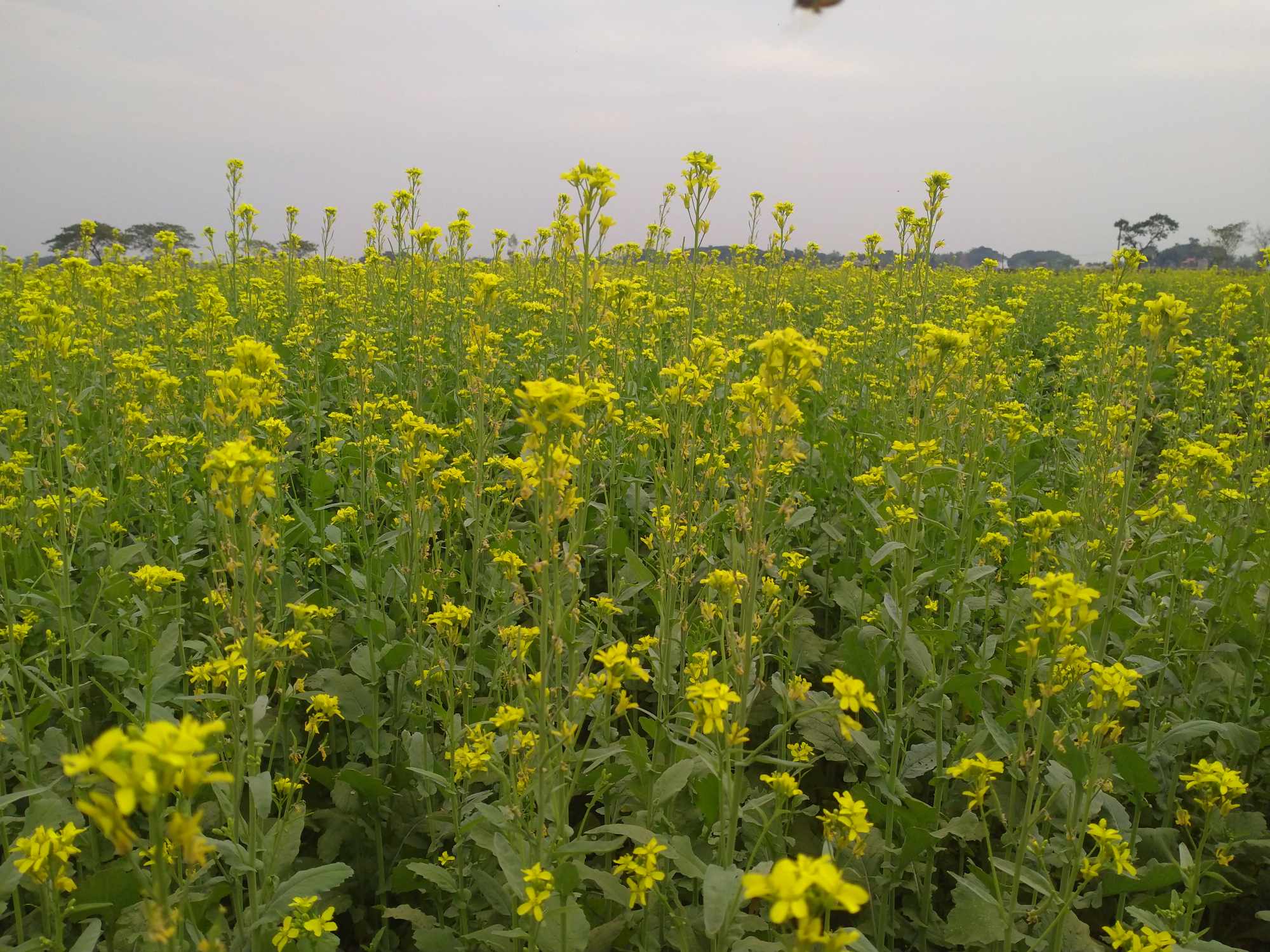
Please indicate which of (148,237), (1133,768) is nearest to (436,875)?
(1133,768)

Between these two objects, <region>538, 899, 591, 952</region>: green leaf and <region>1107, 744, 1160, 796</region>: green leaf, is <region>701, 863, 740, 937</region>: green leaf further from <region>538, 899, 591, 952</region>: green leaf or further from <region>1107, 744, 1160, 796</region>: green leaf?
<region>1107, 744, 1160, 796</region>: green leaf

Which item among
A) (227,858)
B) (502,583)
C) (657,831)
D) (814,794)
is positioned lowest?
(814,794)

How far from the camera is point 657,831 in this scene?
8.43 ft

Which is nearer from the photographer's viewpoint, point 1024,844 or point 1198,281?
point 1024,844

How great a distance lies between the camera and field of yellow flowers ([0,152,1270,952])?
208 cm

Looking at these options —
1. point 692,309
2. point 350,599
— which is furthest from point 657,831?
point 692,309

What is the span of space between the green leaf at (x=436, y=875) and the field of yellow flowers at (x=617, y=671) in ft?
0.05

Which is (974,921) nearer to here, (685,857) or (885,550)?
(685,857)

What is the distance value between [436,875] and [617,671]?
0.98 meters

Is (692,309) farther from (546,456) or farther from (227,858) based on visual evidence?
(227,858)

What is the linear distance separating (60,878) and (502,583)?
1.93 metres

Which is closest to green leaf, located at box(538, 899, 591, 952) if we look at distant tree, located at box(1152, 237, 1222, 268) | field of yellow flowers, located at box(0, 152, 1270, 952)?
field of yellow flowers, located at box(0, 152, 1270, 952)

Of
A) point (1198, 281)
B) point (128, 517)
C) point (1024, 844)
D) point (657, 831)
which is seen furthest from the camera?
point (1198, 281)

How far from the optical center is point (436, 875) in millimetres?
2398
